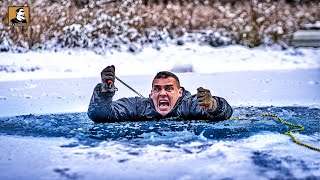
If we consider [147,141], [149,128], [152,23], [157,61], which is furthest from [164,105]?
[152,23]

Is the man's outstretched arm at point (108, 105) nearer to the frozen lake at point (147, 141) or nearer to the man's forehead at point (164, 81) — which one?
the frozen lake at point (147, 141)

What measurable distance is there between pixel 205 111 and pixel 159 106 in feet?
0.83

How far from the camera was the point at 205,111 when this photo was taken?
103 inches

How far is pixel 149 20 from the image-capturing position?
553 centimetres

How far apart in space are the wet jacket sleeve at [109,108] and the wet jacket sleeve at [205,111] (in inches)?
9.9

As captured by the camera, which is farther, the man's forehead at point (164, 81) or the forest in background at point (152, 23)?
the forest in background at point (152, 23)

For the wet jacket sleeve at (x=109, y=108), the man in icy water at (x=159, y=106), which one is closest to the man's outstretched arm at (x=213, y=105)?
the man in icy water at (x=159, y=106)

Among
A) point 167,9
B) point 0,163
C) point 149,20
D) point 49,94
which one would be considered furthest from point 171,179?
point 167,9

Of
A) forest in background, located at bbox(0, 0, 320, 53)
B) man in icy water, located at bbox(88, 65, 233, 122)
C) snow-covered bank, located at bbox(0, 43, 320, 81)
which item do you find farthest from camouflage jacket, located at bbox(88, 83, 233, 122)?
forest in background, located at bbox(0, 0, 320, 53)

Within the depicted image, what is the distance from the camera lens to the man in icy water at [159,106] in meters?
2.61

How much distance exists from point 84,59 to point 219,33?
202 cm

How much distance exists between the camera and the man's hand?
2.44m

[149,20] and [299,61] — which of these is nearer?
[299,61]

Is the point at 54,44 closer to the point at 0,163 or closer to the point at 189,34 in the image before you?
the point at 189,34
